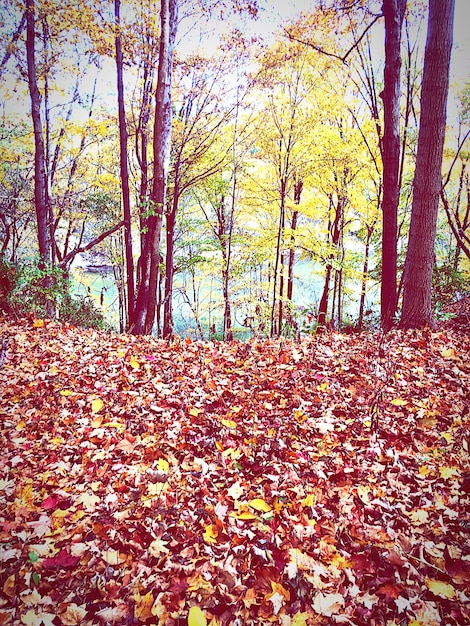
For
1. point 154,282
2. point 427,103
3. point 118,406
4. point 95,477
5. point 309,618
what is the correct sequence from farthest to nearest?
1. point 154,282
2. point 427,103
3. point 118,406
4. point 95,477
5. point 309,618

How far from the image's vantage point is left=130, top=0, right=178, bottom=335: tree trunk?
788 cm

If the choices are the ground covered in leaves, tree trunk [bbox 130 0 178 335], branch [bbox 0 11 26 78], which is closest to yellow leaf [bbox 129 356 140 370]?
the ground covered in leaves

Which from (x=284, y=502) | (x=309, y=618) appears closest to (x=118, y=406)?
(x=284, y=502)

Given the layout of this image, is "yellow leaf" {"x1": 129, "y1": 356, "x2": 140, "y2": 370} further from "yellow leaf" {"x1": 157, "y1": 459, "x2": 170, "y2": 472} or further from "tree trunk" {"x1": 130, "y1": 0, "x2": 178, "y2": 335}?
"tree trunk" {"x1": 130, "y1": 0, "x2": 178, "y2": 335}

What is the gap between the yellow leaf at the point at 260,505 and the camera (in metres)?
2.63

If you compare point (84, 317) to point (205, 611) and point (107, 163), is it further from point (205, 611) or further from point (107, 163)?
point (205, 611)

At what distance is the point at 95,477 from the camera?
297 centimetres

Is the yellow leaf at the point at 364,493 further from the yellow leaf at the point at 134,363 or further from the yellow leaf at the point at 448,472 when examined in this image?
the yellow leaf at the point at 134,363

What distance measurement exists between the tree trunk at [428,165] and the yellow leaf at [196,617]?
5.40 m

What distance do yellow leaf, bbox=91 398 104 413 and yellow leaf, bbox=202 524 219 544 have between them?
200 centimetres

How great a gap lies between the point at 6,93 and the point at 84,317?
21.9 ft

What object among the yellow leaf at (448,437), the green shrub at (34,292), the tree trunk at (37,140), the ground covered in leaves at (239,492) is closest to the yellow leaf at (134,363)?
the ground covered in leaves at (239,492)

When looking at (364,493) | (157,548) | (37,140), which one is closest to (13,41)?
(37,140)

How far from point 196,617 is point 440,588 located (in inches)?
52.2
